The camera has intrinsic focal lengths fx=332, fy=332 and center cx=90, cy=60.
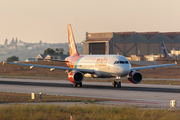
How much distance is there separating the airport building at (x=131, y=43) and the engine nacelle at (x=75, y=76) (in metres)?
122

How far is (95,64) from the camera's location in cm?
4881

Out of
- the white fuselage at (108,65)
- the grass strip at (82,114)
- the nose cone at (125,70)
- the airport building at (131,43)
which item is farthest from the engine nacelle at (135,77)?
the airport building at (131,43)

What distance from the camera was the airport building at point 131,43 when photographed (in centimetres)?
17062

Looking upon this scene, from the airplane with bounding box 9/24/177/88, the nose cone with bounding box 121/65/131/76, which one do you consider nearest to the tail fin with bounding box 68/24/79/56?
the airplane with bounding box 9/24/177/88

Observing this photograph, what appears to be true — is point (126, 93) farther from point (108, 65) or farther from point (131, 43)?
point (131, 43)

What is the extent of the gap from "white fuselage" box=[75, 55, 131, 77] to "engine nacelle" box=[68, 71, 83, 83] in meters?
2.37

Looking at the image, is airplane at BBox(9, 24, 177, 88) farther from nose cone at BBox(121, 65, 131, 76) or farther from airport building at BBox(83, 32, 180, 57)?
airport building at BBox(83, 32, 180, 57)

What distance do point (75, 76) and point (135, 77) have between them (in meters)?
8.45

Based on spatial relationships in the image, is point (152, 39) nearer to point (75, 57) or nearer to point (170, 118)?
point (75, 57)

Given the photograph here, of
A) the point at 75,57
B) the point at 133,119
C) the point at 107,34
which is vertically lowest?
the point at 133,119

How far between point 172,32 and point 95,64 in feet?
469

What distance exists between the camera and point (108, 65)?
150ft

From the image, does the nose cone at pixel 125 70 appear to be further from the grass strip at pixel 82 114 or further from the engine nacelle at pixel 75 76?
the grass strip at pixel 82 114

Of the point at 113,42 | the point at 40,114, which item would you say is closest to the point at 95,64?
the point at 40,114
